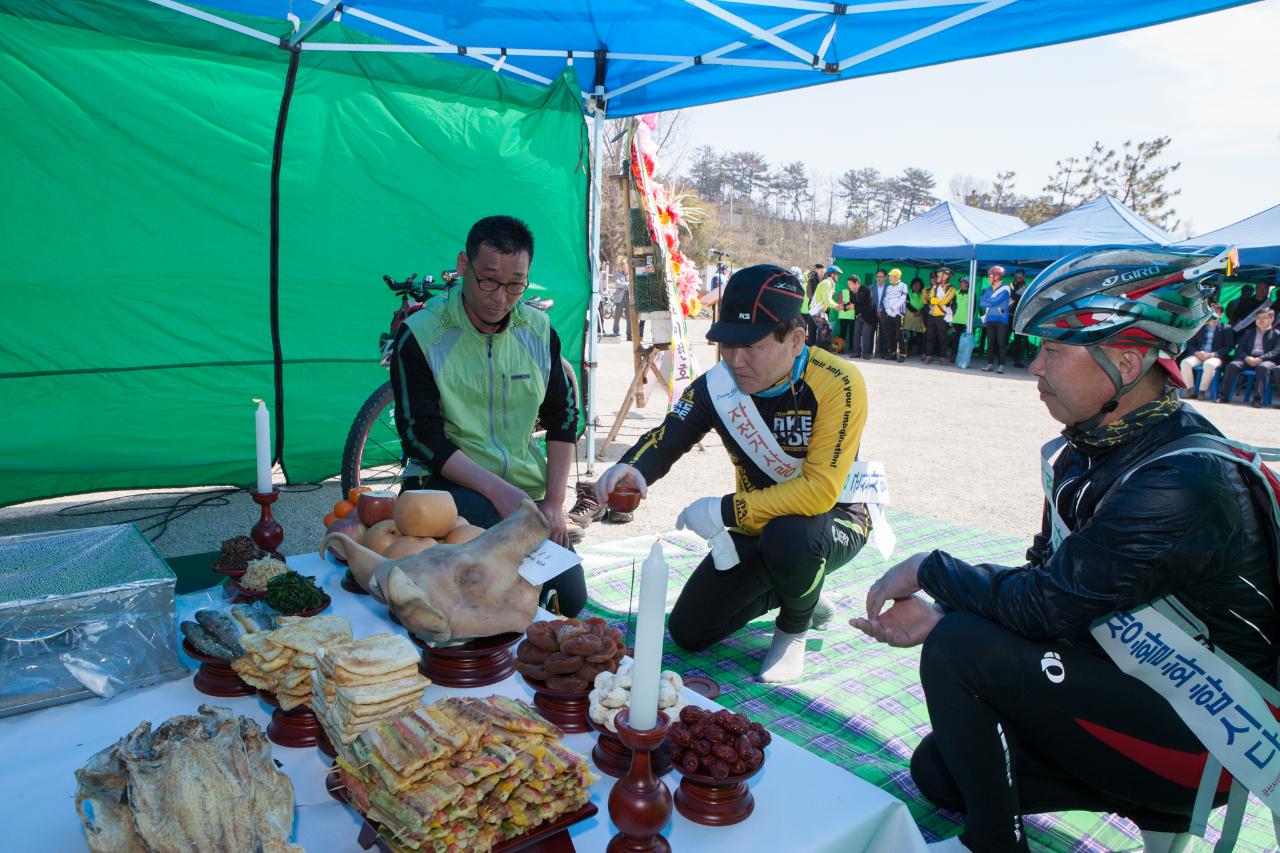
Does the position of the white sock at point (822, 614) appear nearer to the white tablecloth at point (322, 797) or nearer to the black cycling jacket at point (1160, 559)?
the black cycling jacket at point (1160, 559)

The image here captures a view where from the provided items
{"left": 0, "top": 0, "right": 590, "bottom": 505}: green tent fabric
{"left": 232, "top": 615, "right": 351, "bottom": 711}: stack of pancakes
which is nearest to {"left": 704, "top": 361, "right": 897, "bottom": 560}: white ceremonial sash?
{"left": 232, "top": 615, "right": 351, "bottom": 711}: stack of pancakes

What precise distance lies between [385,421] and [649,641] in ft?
17.3

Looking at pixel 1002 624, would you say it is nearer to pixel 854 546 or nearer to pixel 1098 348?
pixel 1098 348

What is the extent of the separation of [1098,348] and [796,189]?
7902 centimetres

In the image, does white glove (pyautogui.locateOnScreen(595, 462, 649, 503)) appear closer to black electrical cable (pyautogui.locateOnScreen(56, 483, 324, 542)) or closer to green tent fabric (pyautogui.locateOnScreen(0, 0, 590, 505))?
black electrical cable (pyautogui.locateOnScreen(56, 483, 324, 542))

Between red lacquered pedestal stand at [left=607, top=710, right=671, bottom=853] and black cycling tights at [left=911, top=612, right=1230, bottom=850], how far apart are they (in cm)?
110

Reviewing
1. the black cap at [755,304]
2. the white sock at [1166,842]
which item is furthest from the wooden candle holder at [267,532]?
the white sock at [1166,842]

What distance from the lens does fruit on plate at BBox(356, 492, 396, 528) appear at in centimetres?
242

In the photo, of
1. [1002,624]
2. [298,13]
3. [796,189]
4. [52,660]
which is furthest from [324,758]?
[796,189]

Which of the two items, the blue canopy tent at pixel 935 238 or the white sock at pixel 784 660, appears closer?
the white sock at pixel 784 660

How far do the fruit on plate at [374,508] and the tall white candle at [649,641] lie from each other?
55.3 inches

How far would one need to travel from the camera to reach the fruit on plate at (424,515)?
2191 mm

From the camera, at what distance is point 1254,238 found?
14086 millimetres

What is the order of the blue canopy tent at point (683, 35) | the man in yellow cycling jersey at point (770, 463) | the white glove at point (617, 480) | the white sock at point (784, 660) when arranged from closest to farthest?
the white glove at point (617, 480) → the man in yellow cycling jersey at point (770, 463) → the white sock at point (784, 660) → the blue canopy tent at point (683, 35)
